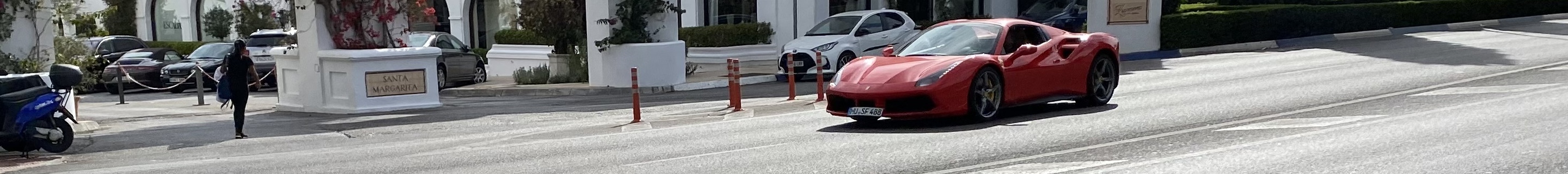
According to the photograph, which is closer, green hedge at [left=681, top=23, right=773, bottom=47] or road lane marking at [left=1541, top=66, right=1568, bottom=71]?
road lane marking at [left=1541, top=66, right=1568, bottom=71]

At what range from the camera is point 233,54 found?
46.9ft

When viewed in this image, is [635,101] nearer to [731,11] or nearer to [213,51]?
[213,51]

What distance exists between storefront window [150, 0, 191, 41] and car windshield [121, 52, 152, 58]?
48.8 feet

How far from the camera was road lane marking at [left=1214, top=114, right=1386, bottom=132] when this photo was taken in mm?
10797

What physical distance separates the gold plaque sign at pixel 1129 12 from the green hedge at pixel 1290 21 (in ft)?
1.15

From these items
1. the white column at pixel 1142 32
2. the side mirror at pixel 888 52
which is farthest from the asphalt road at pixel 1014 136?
the white column at pixel 1142 32

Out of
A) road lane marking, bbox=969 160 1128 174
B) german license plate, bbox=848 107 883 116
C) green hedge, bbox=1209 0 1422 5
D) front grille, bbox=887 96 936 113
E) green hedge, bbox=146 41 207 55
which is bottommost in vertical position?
green hedge, bbox=146 41 207 55

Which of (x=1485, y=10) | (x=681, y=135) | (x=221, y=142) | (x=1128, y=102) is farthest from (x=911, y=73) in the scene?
(x=1485, y=10)

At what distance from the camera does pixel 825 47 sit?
2211cm

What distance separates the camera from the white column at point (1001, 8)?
3697 cm

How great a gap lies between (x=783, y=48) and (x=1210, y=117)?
1202cm

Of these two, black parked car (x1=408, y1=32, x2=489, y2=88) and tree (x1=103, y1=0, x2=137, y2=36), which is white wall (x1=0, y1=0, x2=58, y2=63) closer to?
black parked car (x1=408, y1=32, x2=489, y2=88)

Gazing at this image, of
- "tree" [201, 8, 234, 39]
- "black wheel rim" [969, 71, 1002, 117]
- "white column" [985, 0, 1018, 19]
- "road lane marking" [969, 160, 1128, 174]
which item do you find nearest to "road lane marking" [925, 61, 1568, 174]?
"road lane marking" [969, 160, 1128, 174]

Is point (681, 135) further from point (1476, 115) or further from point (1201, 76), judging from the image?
point (1201, 76)
